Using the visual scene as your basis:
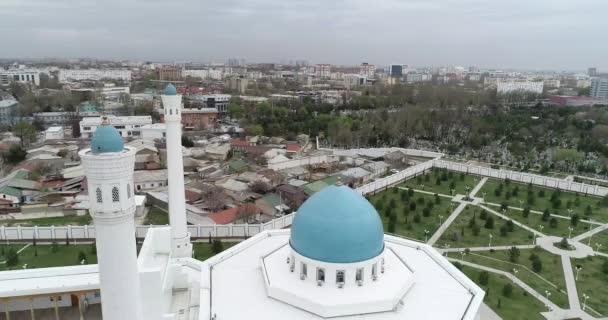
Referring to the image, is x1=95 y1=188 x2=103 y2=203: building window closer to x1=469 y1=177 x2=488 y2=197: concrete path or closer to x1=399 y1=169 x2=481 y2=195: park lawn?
x1=399 y1=169 x2=481 y2=195: park lawn

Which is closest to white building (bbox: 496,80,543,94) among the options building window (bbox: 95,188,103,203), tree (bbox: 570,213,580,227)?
tree (bbox: 570,213,580,227)

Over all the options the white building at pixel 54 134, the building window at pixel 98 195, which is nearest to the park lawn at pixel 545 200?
the building window at pixel 98 195

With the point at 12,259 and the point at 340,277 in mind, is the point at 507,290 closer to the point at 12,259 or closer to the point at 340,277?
the point at 340,277

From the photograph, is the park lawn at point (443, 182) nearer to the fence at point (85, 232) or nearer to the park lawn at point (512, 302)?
the park lawn at point (512, 302)

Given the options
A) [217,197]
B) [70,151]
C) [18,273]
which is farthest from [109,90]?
[18,273]

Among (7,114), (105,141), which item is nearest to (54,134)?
(7,114)
